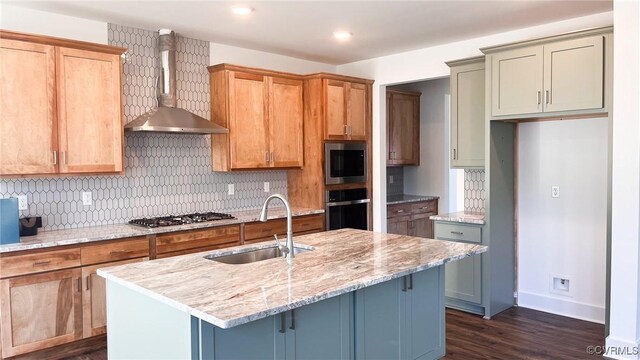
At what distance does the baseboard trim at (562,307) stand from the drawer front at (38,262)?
3988 mm

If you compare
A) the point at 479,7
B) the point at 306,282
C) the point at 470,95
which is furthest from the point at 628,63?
the point at 306,282

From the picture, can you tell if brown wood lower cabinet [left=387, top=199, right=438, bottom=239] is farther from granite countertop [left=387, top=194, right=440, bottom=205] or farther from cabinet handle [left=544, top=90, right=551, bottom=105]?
cabinet handle [left=544, top=90, right=551, bottom=105]

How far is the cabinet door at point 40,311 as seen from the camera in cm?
317

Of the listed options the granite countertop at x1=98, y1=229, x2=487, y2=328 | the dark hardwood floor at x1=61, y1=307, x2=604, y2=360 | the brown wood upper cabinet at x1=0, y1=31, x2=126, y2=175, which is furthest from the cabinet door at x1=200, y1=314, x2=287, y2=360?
the brown wood upper cabinet at x1=0, y1=31, x2=126, y2=175

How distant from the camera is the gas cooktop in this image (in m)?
3.98

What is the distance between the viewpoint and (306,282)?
2141mm

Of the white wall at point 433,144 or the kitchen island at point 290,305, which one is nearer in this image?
the kitchen island at point 290,305

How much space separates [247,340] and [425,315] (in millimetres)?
1332

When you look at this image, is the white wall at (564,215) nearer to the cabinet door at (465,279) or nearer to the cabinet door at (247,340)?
the cabinet door at (465,279)

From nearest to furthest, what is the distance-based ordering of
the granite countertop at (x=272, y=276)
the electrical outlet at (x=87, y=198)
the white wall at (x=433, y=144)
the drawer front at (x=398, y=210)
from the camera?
the granite countertop at (x=272, y=276) → the electrical outlet at (x=87, y=198) → the drawer front at (x=398, y=210) → the white wall at (x=433, y=144)

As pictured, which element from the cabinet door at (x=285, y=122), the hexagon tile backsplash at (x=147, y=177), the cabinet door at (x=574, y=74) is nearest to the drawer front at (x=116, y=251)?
the hexagon tile backsplash at (x=147, y=177)

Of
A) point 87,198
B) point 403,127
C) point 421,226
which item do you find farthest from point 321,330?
point 403,127

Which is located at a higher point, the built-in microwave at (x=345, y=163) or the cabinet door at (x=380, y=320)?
the built-in microwave at (x=345, y=163)

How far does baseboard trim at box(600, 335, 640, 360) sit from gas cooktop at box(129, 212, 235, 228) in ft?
10.5
